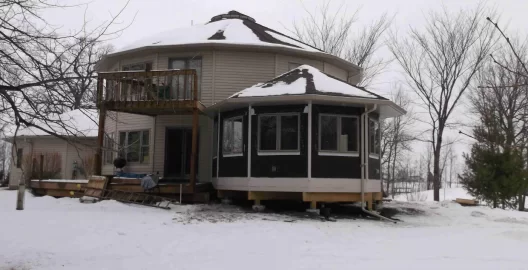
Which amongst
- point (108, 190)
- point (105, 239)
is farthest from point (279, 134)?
point (105, 239)

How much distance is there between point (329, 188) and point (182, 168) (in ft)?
19.4

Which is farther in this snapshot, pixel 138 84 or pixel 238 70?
pixel 238 70

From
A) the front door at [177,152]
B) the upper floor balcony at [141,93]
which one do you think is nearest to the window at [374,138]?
the upper floor balcony at [141,93]

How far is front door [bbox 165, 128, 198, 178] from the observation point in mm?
16422

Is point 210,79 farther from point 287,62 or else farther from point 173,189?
point 173,189

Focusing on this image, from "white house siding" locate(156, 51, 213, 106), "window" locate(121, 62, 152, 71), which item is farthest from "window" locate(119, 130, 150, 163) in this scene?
"white house siding" locate(156, 51, 213, 106)

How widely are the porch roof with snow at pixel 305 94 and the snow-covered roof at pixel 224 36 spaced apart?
2.87 metres

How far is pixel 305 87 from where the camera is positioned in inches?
515

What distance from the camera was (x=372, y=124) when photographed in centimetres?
1449

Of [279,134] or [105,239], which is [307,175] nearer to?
[279,134]

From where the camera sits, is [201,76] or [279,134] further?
[201,76]

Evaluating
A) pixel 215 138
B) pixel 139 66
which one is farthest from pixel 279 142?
pixel 139 66

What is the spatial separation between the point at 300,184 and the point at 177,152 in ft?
18.3

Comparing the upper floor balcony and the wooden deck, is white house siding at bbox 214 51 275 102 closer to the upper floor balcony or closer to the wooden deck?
the upper floor balcony
